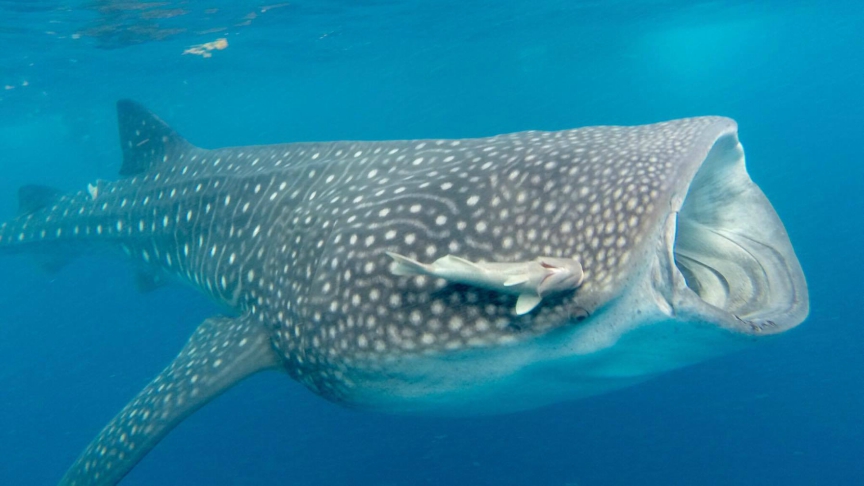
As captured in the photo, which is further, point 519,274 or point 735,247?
point 735,247

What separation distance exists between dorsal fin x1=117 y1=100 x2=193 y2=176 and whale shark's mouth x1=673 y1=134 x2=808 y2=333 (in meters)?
6.16

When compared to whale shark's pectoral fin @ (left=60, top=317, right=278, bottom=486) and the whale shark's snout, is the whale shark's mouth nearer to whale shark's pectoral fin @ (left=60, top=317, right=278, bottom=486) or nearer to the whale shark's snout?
the whale shark's snout

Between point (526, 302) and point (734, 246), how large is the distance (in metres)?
1.32

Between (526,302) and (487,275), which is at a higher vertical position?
(487,275)

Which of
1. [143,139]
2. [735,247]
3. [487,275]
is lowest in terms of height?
[143,139]

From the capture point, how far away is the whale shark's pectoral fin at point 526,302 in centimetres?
251

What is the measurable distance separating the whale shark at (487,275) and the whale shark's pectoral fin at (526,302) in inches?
1.0

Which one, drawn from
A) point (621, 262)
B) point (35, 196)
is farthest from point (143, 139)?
point (621, 262)

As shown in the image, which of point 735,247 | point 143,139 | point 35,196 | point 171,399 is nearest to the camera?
point 735,247

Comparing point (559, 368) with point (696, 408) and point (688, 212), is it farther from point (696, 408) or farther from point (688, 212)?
point (696, 408)

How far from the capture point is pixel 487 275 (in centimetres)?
255

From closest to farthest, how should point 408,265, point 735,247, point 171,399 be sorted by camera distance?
point 408,265, point 735,247, point 171,399

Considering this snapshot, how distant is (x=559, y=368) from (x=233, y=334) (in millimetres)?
2934

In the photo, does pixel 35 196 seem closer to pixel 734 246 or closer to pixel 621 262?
pixel 621 262
